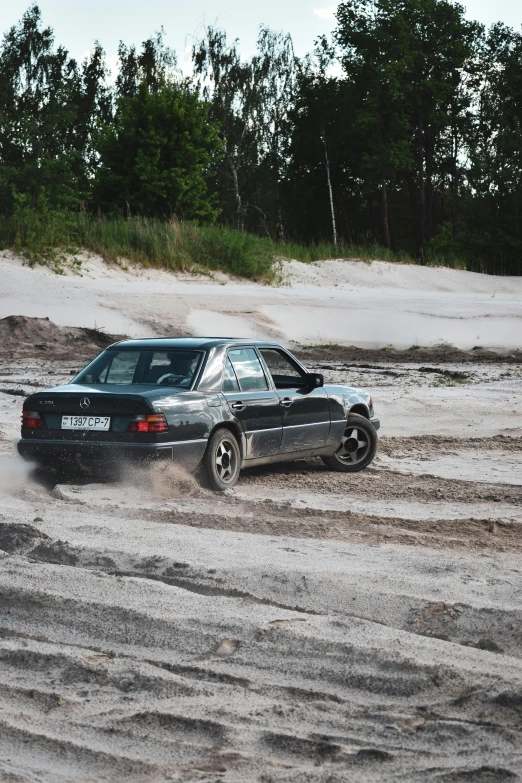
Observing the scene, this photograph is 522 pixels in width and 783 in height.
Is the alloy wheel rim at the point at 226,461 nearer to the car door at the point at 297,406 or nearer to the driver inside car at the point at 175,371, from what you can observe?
the driver inside car at the point at 175,371

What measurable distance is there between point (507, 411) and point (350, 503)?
24.0 ft

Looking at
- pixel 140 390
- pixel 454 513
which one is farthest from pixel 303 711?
pixel 140 390

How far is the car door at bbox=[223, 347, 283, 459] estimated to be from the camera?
9.94 metres

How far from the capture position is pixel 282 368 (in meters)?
10.9

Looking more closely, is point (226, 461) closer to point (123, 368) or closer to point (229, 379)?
point (229, 379)

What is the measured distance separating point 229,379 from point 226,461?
773 millimetres

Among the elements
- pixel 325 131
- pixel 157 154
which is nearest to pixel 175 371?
pixel 157 154

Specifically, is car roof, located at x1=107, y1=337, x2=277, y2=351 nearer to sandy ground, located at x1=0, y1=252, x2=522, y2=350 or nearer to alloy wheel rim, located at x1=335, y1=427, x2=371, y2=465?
alloy wheel rim, located at x1=335, y1=427, x2=371, y2=465

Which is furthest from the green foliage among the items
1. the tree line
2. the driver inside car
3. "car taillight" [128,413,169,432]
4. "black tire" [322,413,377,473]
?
"car taillight" [128,413,169,432]

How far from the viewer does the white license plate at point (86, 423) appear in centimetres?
912

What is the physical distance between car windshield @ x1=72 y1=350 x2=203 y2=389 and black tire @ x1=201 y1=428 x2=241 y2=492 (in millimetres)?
569

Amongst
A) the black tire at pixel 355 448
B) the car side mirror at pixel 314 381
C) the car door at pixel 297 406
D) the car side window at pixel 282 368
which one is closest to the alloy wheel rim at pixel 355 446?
the black tire at pixel 355 448

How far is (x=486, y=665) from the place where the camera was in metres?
4.70

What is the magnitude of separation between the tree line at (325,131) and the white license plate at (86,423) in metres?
36.7
